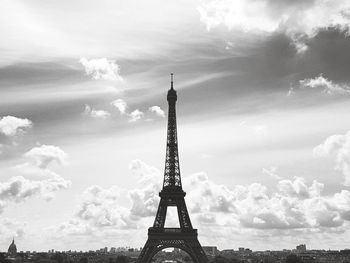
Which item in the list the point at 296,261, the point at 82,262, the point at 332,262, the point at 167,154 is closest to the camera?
the point at 167,154

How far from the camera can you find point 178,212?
88125 mm

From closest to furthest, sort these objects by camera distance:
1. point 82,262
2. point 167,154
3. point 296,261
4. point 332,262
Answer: point 167,154 < point 296,261 < point 82,262 < point 332,262

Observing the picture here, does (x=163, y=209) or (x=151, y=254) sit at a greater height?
(x=163, y=209)

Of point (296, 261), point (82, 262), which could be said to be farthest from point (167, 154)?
point (82, 262)

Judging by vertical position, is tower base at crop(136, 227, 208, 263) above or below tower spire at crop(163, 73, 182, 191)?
below

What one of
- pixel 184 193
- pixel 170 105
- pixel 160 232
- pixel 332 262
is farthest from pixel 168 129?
pixel 332 262

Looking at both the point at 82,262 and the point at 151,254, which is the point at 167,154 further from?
the point at 82,262

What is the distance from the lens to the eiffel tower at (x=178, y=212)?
86750 mm

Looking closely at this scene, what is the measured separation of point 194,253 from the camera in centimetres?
8706

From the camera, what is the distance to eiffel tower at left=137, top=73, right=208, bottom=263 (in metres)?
86.8

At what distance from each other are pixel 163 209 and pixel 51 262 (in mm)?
68100

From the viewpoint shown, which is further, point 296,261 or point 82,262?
point 82,262

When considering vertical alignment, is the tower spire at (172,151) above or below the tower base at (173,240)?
above

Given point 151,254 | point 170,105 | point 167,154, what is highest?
point 170,105
